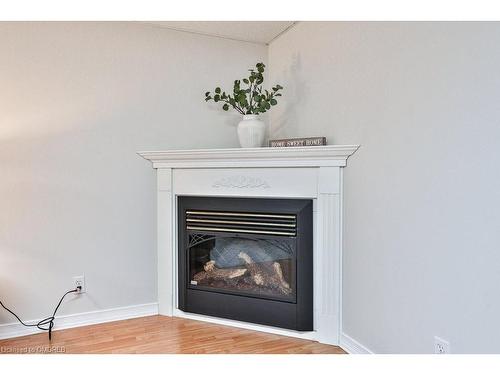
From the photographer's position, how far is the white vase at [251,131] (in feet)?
8.07

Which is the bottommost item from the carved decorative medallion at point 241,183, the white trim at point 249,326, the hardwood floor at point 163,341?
the hardwood floor at point 163,341

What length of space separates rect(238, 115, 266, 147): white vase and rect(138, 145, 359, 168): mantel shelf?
0.55ft

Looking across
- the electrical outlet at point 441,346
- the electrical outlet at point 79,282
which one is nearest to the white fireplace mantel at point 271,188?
the electrical outlet at point 79,282

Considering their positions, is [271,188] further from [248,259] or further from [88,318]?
[88,318]

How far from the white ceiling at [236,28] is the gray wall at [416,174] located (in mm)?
407

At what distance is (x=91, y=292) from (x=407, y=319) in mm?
2170

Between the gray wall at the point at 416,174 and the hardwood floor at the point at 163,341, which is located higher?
the gray wall at the point at 416,174

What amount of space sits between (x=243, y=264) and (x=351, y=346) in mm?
921

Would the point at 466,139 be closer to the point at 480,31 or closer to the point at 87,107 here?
the point at 480,31

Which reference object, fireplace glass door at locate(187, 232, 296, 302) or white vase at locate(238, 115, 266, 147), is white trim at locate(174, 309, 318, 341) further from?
white vase at locate(238, 115, 266, 147)

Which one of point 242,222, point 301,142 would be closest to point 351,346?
point 242,222

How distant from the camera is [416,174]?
165 centimetres

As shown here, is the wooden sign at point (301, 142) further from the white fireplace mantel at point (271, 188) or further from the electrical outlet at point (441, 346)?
the electrical outlet at point (441, 346)

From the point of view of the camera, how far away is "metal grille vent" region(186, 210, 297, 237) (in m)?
2.33
